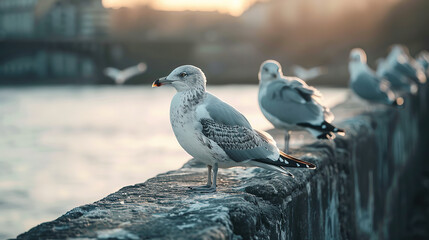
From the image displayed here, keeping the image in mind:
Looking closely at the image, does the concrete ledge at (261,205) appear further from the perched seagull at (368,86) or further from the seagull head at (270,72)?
the perched seagull at (368,86)

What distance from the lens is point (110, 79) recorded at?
4419 cm

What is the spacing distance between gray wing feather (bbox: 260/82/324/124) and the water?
10.9 feet

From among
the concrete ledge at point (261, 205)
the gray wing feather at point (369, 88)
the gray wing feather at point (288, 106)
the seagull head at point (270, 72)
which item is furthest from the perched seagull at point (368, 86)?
the gray wing feather at point (288, 106)

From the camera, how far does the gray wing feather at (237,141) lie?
3025 millimetres

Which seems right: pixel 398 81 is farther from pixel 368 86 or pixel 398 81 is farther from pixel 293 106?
pixel 293 106

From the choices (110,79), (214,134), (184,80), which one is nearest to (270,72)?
(184,80)

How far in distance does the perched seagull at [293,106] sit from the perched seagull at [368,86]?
3050mm

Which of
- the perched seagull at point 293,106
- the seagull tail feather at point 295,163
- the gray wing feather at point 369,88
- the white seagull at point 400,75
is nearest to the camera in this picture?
the seagull tail feather at point 295,163

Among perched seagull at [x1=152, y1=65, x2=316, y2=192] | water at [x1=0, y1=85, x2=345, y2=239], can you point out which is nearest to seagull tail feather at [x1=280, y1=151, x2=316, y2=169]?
perched seagull at [x1=152, y1=65, x2=316, y2=192]

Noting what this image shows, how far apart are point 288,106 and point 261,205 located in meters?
1.94

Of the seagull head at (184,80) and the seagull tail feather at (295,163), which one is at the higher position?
the seagull head at (184,80)

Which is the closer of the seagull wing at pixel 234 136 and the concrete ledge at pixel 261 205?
the concrete ledge at pixel 261 205

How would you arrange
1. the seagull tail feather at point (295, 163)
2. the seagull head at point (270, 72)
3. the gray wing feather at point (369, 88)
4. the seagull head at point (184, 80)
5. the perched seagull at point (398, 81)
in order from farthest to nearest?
the perched seagull at point (398, 81)
the gray wing feather at point (369, 88)
the seagull head at point (270, 72)
the seagull head at point (184, 80)
the seagull tail feather at point (295, 163)

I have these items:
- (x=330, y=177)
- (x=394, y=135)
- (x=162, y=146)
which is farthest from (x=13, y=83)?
(x=330, y=177)
